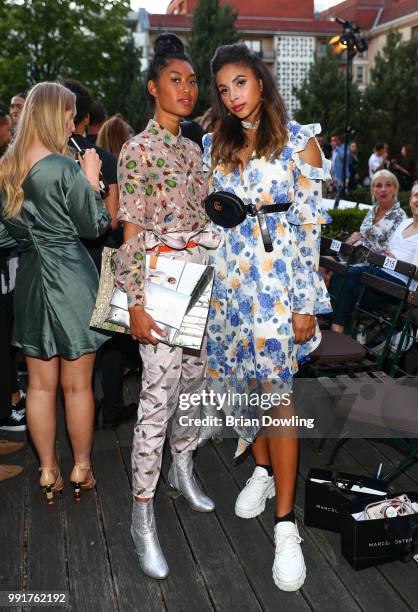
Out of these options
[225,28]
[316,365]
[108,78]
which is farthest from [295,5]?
[316,365]

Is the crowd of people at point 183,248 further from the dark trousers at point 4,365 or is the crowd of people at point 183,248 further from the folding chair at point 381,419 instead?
the folding chair at point 381,419

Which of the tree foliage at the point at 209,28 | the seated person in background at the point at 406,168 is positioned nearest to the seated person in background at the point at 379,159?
the seated person in background at the point at 406,168

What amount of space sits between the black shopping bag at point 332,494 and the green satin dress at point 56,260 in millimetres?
1244

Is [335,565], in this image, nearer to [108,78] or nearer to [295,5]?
[108,78]

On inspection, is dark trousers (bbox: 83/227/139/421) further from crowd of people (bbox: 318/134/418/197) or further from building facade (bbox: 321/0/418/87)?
building facade (bbox: 321/0/418/87)

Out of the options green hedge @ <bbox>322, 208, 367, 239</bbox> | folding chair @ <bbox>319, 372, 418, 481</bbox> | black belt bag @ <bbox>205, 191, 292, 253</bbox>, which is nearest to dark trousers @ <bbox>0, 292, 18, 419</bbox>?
black belt bag @ <bbox>205, 191, 292, 253</bbox>

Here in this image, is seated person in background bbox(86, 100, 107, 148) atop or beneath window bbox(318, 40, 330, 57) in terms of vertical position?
beneath

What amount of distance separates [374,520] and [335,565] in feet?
0.88

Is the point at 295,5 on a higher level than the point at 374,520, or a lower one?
higher

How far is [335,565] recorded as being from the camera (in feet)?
9.52

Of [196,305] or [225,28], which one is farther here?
[225,28]

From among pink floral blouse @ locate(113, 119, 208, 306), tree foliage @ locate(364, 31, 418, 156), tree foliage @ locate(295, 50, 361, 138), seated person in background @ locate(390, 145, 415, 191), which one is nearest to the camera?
pink floral blouse @ locate(113, 119, 208, 306)

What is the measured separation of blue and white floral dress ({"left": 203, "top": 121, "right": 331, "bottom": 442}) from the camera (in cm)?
279

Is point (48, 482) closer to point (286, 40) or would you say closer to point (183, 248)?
point (183, 248)
